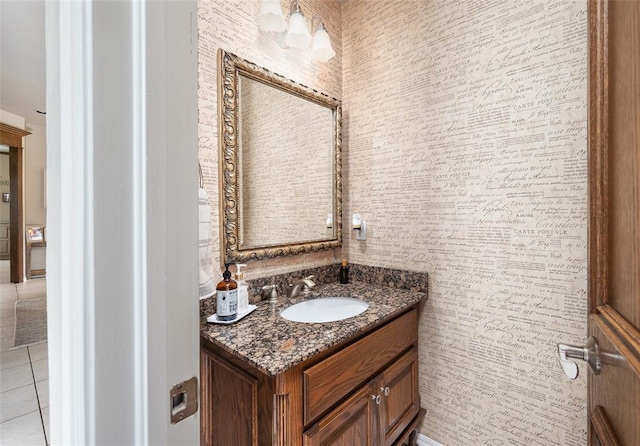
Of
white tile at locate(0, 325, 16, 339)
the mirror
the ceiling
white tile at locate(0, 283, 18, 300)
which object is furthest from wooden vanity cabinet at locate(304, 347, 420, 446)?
white tile at locate(0, 283, 18, 300)

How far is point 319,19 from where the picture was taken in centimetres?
172

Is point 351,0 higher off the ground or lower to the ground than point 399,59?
higher

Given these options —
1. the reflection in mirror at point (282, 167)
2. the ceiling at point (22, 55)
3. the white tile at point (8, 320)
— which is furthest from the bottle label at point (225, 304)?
the white tile at point (8, 320)

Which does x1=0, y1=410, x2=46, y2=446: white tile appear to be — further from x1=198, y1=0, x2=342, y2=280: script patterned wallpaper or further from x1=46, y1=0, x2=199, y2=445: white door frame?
x1=46, y1=0, x2=199, y2=445: white door frame

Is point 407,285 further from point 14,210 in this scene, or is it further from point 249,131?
point 14,210

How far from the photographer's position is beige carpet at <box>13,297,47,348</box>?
272cm

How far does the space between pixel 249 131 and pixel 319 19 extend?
90 cm

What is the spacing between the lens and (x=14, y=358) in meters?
2.37

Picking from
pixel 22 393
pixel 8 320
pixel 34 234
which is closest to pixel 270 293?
pixel 22 393

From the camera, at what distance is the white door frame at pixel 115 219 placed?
380 millimetres

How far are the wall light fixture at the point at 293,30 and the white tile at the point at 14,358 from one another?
309 centimetres

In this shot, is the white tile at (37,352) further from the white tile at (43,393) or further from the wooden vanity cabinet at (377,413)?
the wooden vanity cabinet at (377,413)

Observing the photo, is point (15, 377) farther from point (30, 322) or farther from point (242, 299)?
point (242, 299)

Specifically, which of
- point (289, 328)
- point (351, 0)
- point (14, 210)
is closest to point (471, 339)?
point (289, 328)
